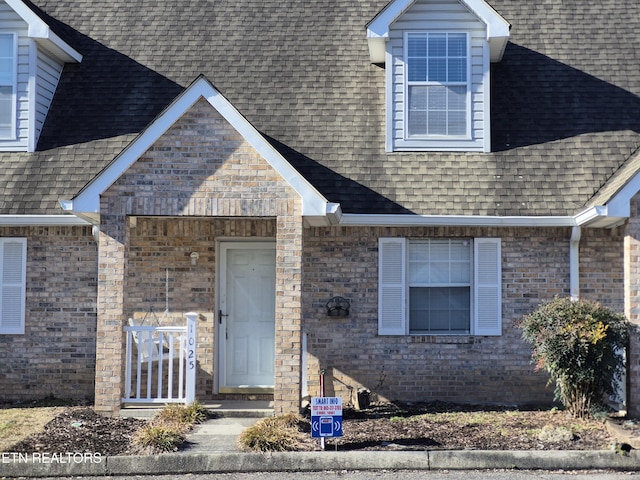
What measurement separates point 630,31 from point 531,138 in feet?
10.7

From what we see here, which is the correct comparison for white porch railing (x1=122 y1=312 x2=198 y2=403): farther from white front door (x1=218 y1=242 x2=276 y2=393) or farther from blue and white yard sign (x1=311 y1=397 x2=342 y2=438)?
blue and white yard sign (x1=311 y1=397 x2=342 y2=438)

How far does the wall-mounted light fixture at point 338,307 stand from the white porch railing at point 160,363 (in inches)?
83.3

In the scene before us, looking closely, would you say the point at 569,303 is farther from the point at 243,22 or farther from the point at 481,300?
the point at 243,22

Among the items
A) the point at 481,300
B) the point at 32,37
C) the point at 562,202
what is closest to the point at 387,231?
the point at 481,300

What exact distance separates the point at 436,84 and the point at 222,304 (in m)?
4.86

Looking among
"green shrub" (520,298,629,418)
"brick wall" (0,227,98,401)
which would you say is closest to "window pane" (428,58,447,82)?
"green shrub" (520,298,629,418)

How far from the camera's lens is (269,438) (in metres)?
9.03

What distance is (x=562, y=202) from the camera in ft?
40.2

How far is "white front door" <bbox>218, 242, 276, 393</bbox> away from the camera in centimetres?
1269

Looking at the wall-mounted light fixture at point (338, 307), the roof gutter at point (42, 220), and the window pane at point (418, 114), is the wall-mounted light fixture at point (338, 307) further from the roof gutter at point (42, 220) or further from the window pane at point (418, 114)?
the roof gutter at point (42, 220)

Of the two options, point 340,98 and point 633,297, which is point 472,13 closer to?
point 340,98

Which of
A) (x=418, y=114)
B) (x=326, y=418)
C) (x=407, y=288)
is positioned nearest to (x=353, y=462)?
(x=326, y=418)

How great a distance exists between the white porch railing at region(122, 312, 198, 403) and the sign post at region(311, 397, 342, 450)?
2664 millimetres

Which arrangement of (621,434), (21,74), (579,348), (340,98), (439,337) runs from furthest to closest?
(340,98), (21,74), (439,337), (579,348), (621,434)
